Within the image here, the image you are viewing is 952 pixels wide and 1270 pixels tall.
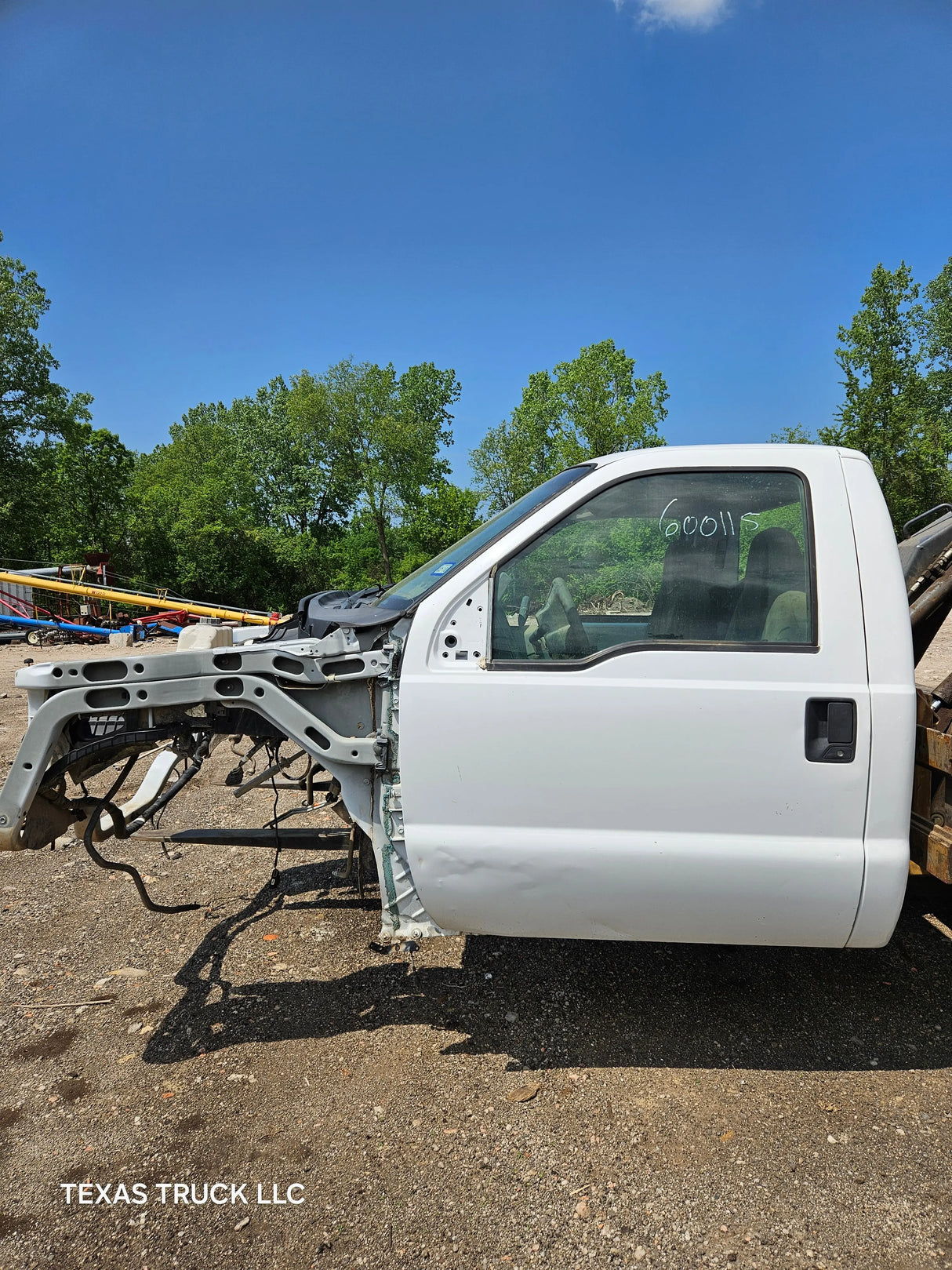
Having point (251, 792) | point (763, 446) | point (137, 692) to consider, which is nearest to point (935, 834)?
point (763, 446)

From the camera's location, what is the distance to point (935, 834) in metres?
2.64

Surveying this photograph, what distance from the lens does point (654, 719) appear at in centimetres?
247

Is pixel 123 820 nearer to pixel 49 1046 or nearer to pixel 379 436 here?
pixel 49 1046

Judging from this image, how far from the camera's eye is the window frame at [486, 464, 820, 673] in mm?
2512

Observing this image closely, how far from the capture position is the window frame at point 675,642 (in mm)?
2512

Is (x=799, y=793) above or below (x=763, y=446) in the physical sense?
below

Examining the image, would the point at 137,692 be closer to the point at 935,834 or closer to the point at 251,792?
the point at 935,834

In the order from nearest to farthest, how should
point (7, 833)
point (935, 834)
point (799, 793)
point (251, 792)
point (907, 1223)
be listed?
point (907, 1223), point (799, 793), point (935, 834), point (7, 833), point (251, 792)

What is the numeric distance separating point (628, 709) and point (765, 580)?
2.17 ft

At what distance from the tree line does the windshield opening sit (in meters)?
22.9

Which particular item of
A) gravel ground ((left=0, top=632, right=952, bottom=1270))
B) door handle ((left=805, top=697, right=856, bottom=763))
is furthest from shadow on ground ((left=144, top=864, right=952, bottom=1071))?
door handle ((left=805, top=697, right=856, bottom=763))

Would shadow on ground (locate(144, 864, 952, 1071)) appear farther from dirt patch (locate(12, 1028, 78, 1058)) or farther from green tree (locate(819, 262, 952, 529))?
green tree (locate(819, 262, 952, 529))

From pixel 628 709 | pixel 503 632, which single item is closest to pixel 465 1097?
pixel 628 709

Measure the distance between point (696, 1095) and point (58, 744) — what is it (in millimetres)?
2617
